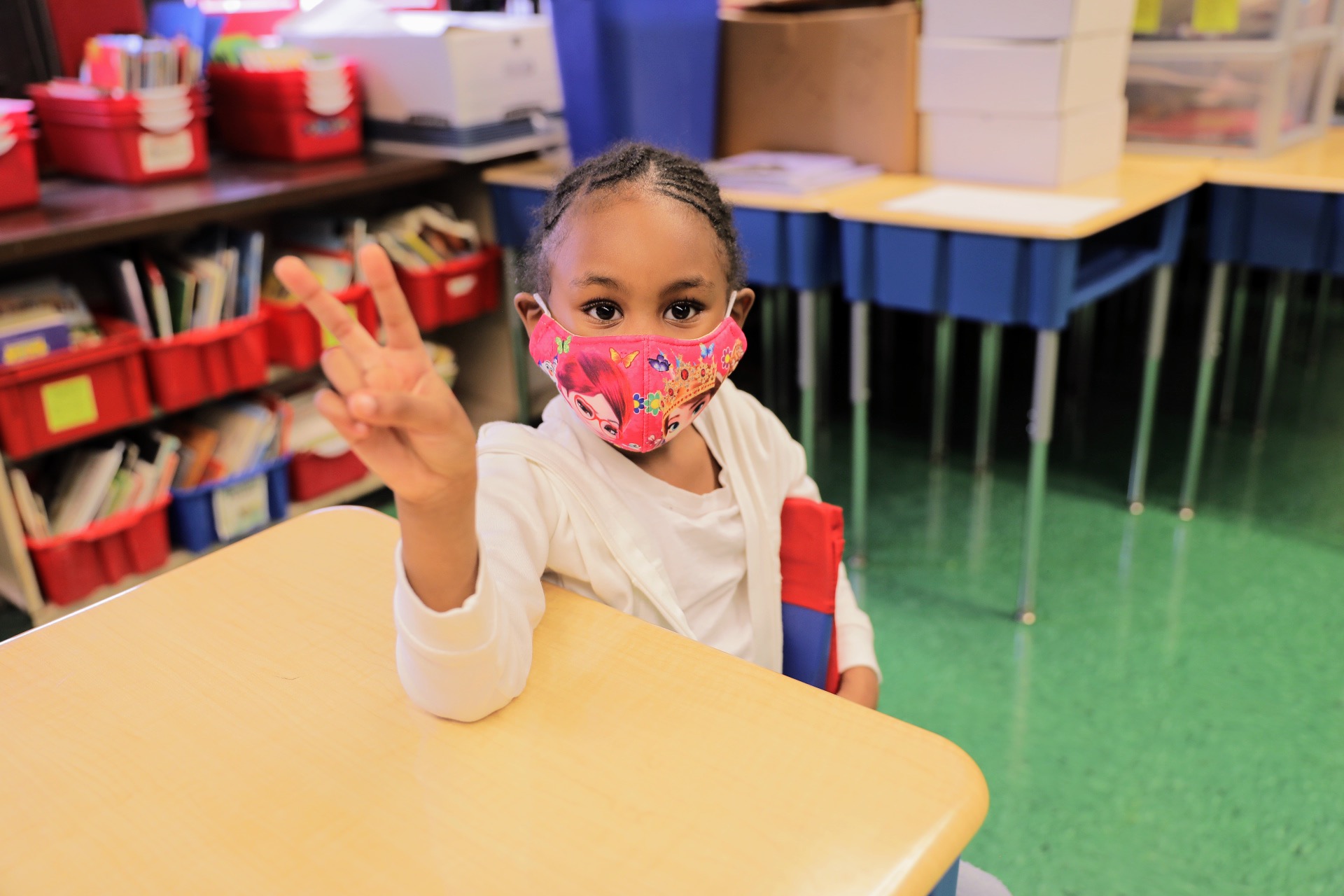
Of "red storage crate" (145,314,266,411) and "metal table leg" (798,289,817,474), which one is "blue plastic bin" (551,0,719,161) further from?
"red storage crate" (145,314,266,411)

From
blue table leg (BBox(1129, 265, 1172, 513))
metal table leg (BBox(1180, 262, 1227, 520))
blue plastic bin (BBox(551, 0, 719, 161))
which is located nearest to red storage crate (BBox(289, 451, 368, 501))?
blue plastic bin (BBox(551, 0, 719, 161))

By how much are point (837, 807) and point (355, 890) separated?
29 cm

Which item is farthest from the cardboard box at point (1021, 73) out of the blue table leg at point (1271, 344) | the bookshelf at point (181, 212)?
the bookshelf at point (181, 212)

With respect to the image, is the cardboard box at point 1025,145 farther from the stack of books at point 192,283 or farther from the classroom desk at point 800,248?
the stack of books at point 192,283

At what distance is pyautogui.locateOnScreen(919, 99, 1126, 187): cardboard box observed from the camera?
229 centimetres

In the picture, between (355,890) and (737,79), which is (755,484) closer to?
(355,890)

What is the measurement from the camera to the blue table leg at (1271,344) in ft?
9.25

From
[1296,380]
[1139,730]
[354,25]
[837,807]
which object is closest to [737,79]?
[354,25]

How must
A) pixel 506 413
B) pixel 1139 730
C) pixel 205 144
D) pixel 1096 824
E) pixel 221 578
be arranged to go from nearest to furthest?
pixel 221 578
pixel 1096 824
pixel 1139 730
pixel 205 144
pixel 506 413

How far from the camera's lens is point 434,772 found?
734 mm

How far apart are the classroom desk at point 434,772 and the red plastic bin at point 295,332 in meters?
1.68

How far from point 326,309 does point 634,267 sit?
14.5 inches

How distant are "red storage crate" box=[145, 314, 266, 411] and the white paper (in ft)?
4.65

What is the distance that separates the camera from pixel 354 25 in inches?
113
